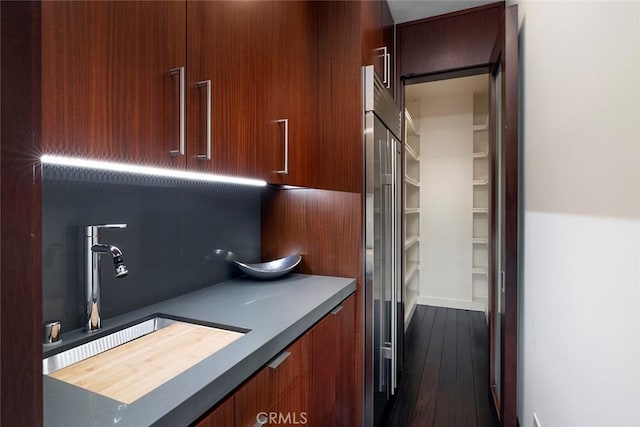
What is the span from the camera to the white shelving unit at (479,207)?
12.7 ft

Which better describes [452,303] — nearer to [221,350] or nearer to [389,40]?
[389,40]

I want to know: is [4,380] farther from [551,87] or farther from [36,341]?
[551,87]

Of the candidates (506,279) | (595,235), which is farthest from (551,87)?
(506,279)

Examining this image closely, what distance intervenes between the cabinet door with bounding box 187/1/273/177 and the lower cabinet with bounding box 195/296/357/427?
611mm

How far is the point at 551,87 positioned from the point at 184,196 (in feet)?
4.94

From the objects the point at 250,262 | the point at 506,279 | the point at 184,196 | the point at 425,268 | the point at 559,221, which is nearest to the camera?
the point at 559,221

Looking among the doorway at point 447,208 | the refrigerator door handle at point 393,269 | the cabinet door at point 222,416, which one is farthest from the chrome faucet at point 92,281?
the doorway at point 447,208

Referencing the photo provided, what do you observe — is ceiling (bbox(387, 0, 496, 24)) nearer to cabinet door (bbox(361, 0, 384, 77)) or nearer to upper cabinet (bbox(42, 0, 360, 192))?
cabinet door (bbox(361, 0, 384, 77))

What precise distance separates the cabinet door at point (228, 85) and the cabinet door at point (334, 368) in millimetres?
687

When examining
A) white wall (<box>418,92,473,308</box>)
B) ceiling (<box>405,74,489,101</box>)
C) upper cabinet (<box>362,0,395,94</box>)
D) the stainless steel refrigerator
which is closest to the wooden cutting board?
the stainless steel refrigerator

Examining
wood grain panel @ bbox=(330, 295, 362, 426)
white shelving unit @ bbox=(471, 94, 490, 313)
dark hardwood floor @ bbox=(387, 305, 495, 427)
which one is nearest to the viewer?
wood grain panel @ bbox=(330, 295, 362, 426)

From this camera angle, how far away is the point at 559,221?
112 centimetres

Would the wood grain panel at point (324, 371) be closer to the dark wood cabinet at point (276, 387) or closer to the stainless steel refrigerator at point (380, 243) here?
the dark wood cabinet at point (276, 387)

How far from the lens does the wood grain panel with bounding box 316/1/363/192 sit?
61.5 inches
